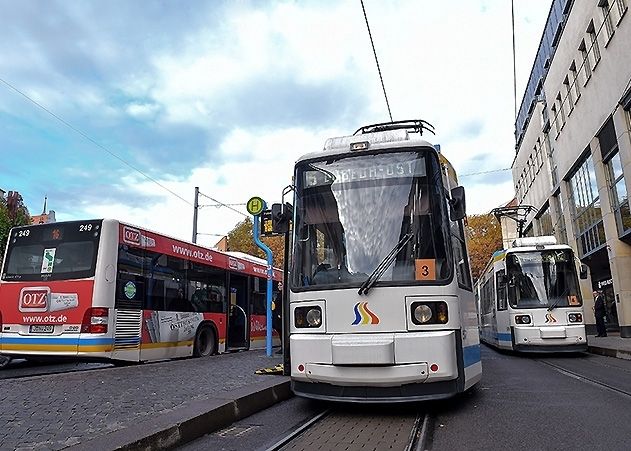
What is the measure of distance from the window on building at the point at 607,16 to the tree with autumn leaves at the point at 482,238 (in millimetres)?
31372

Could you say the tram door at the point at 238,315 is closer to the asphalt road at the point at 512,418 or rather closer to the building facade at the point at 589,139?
the asphalt road at the point at 512,418

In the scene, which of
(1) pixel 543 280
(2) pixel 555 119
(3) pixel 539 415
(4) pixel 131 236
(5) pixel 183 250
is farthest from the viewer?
(2) pixel 555 119

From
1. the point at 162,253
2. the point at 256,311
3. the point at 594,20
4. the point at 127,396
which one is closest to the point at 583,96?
the point at 594,20

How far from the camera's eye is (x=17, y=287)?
1012cm

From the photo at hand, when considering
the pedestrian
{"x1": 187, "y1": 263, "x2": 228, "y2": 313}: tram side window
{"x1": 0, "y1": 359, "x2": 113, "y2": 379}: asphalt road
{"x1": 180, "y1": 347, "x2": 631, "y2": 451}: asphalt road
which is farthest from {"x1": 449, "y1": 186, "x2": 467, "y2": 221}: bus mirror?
the pedestrian

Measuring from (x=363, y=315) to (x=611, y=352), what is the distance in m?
11.5

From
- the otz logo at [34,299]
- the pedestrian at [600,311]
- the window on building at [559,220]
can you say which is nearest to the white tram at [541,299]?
the pedestrian at [600,311]

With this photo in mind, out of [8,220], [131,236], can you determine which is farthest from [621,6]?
[8,220]

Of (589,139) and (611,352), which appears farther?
(589,139)

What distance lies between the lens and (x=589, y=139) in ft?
74.3

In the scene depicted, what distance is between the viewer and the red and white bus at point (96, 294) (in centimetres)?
958

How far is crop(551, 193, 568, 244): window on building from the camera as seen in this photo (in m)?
29.2

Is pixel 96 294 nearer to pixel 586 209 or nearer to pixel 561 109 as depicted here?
pixel 586 209

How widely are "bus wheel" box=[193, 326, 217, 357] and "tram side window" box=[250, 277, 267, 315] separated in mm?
2473
